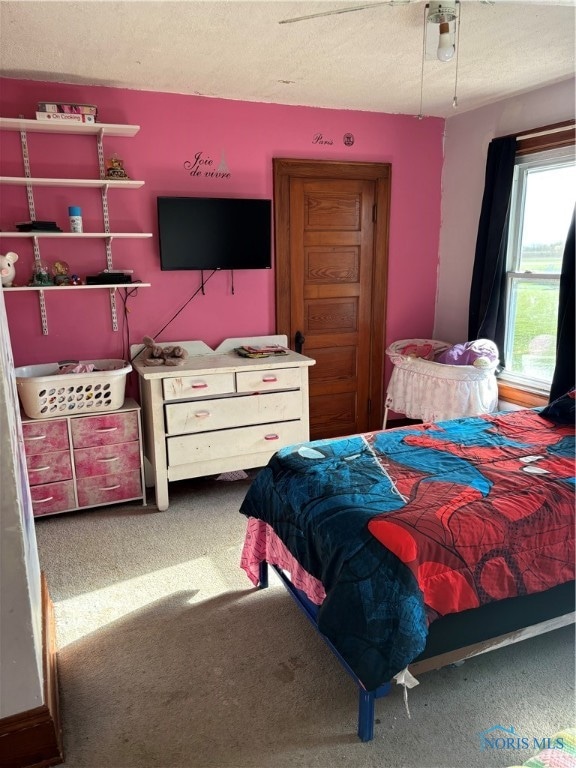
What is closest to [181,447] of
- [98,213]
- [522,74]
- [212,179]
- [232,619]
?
[232,619]

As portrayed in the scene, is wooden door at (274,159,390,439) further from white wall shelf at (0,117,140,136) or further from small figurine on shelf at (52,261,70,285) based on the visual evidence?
small figurine on shelf at (52,261,70,285)

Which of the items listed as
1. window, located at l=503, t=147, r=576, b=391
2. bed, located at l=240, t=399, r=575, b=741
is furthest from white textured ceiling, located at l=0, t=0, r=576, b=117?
bed, located at l=240, t=399, r=575, b=741

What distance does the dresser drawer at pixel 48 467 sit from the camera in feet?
9.62

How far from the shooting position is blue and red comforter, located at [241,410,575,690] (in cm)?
155

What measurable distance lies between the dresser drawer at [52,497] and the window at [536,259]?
2861 millimetres

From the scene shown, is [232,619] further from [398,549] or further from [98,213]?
[98,213]

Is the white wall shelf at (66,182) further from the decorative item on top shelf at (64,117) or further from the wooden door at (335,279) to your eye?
the wooden door at (335,279)

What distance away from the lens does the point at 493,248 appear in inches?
140

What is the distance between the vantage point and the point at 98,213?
3.23 metres

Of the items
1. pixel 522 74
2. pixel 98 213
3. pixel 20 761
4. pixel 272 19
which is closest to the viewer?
pixel 20 761

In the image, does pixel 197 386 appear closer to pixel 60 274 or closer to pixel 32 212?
pixel 60 274

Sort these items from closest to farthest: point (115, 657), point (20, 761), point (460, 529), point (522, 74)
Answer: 1. point (20, 761)
2. point (460, 529)
3. point (115, 657)
4. point (522, 74)

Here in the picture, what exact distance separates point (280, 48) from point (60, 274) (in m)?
1.69

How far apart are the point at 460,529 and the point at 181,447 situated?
1824mm
